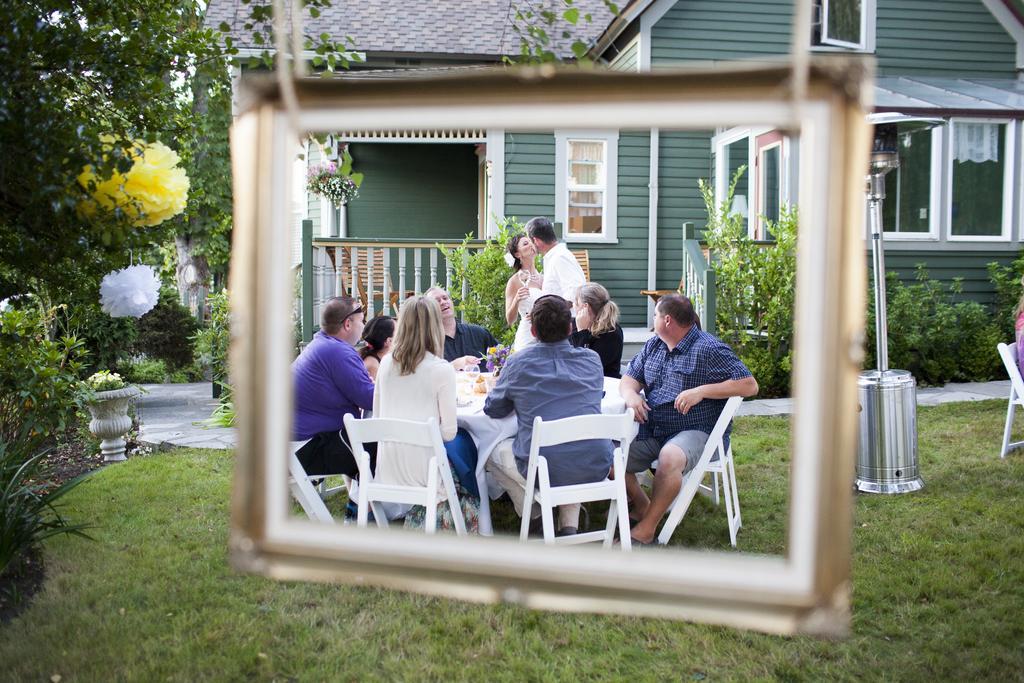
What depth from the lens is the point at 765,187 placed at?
10.7 m

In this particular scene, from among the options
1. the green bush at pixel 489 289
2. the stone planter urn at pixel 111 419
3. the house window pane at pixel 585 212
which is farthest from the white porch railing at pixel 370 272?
the stone planter urn at pixel 111 419

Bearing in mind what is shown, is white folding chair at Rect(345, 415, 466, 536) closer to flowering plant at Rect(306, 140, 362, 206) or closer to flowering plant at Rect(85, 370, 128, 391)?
flowering plant at Rect(85, 370, 128, 391)

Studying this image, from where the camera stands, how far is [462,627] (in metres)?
3.35

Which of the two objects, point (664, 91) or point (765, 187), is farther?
point (765, 187)

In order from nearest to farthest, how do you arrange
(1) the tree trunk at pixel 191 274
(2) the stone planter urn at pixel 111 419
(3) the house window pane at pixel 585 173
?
(2) the stone planter urn at pixel 111 419 → (3) the house window pane at pixel 585 173 → (1) the tree trunk at pixel 191 274

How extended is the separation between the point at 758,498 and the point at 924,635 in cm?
195

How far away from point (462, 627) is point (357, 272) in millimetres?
6402

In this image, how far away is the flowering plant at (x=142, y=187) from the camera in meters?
1.72

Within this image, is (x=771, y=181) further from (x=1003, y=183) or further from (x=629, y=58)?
(x=1003, y=183)

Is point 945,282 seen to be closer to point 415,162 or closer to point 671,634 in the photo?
point 415,162

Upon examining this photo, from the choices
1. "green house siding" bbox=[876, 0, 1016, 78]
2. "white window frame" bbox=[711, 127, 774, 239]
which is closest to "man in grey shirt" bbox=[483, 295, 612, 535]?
"white window frame" bbox=[711, 127, 774, 239]

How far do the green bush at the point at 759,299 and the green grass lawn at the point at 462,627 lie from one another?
404 cm

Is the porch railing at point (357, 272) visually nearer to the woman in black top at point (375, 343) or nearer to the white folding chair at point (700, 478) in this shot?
the woman in black top at point (375, 343)

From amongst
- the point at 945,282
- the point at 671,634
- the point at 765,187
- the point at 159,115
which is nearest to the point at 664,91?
the point at 159,115
